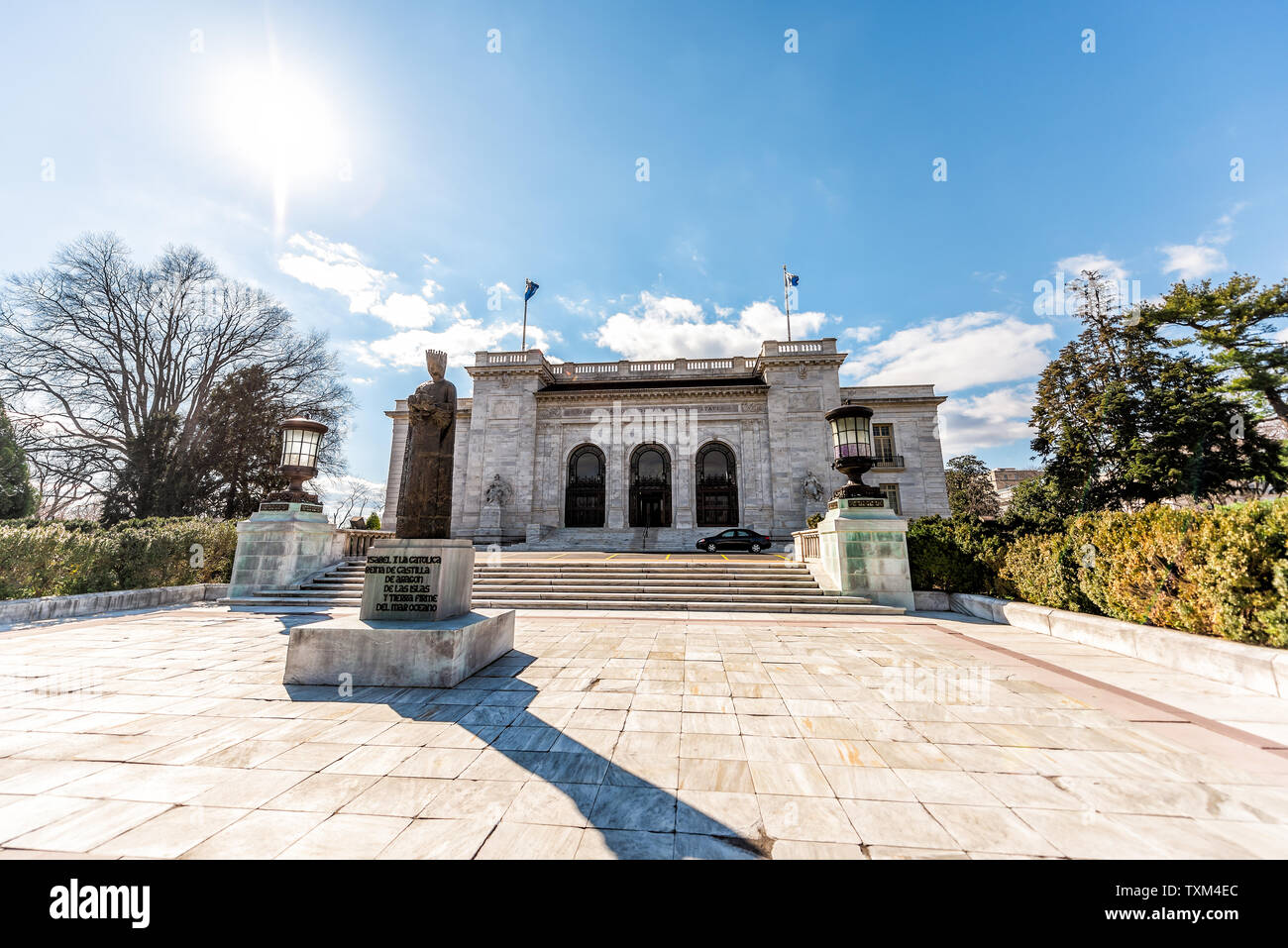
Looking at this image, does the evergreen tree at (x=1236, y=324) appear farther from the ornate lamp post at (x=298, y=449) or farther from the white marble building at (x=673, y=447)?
the ornate lamp post at (x=298, y=449)

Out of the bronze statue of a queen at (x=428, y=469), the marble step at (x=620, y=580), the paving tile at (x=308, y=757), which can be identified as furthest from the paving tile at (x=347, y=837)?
the marble step at (x=620, y=580)

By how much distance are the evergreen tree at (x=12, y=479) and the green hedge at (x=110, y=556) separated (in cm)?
439

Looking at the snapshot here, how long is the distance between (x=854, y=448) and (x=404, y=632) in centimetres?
1078

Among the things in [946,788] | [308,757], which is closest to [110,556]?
[308,757]

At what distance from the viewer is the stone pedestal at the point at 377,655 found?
502cm

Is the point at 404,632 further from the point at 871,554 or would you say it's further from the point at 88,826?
the point at 871,554

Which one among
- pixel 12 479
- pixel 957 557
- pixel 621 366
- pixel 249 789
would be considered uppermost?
pixel 621 366

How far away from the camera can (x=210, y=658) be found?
237 inches

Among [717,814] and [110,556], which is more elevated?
[110,556]

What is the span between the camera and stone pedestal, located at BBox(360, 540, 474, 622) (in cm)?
554

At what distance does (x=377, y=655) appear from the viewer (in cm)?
507

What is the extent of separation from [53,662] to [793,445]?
87.8ft

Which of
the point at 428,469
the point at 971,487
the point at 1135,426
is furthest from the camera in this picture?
the point at 971,487
